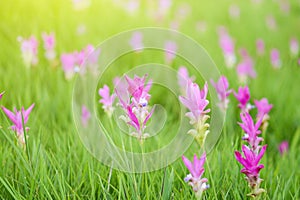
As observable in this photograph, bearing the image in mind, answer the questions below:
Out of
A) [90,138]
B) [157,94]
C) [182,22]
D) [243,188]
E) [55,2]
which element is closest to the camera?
[243,188]

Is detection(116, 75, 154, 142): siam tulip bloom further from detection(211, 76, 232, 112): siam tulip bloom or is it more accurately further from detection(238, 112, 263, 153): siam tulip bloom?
detection(211, 76, 232, 112): siam tulip bloom

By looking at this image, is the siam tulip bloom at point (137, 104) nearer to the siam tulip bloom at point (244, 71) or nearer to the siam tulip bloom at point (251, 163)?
the siam tulip bloom at point (251, 163)

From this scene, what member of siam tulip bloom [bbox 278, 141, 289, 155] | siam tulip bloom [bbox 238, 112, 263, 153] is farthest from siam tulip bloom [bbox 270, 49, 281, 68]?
siam tulip bloom [bbox 238, 112, 263, 153]

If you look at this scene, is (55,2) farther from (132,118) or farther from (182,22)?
(132,118)

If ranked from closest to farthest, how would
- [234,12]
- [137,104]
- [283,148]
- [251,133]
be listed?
[137,104], [251,133], [283,148], [234,12]

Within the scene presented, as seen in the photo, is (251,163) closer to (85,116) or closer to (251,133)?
(251,133)

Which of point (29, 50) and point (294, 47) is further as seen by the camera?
point (294, 47)

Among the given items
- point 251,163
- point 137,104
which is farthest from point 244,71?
point 137,104

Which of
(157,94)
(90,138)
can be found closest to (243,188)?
(90,138)
